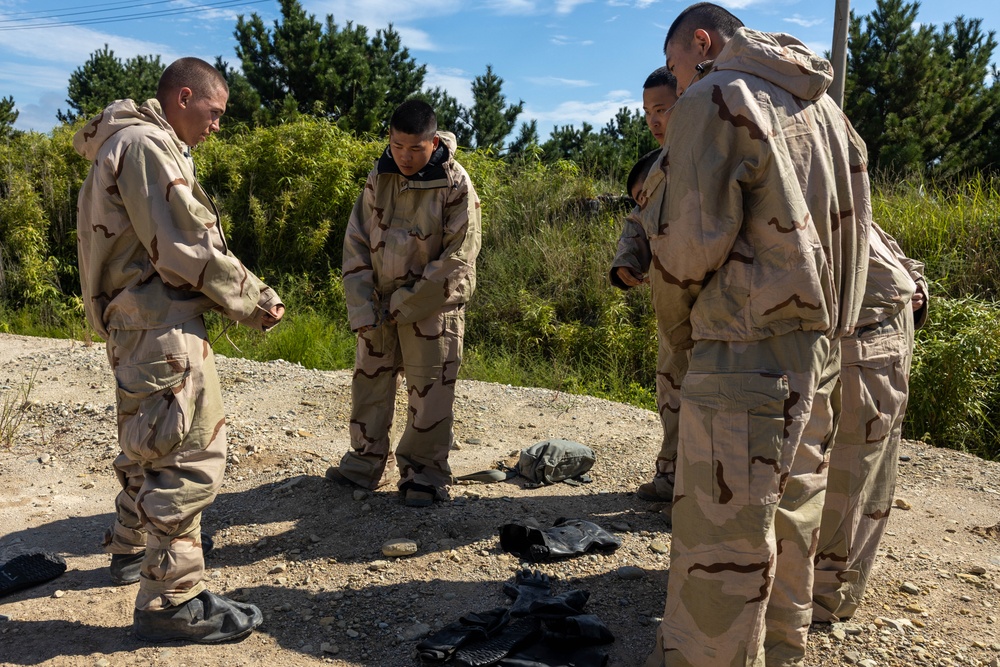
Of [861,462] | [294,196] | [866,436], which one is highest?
[294,196]

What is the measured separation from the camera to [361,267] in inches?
179

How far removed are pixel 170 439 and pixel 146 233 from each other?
2.48ft

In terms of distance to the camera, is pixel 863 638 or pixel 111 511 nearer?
pixel 863 638

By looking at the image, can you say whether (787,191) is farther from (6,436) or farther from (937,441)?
(6,436)

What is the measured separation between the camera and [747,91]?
2.38 m

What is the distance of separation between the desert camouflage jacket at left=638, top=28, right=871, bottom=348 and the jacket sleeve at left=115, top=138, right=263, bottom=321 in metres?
1.62

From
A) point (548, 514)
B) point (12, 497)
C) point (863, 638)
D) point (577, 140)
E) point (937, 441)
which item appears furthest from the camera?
point (577, 140)

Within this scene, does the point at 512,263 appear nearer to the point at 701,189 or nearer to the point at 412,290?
the point at 412,290

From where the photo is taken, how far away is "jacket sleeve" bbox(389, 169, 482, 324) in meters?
4.37

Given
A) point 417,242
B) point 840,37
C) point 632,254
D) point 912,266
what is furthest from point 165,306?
point 840,37

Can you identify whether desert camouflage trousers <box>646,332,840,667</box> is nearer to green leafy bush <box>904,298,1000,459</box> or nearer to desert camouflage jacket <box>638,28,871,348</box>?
desert camouflage jacket <box>638,28,871,348</box>

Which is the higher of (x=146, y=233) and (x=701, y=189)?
(x=701, y=189)

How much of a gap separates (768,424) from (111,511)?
3855 mm

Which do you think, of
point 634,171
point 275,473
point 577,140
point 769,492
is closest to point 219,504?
point 275,473
